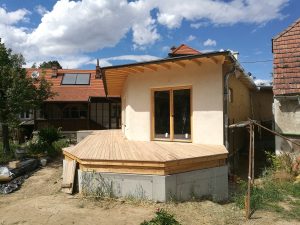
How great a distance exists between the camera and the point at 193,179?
24.0ft

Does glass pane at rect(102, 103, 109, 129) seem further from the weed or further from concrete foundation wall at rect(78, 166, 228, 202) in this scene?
the weed

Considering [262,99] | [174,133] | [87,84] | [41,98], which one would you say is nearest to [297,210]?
[174,133]

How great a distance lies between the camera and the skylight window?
992 inches

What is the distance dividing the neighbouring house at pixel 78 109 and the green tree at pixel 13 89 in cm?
779

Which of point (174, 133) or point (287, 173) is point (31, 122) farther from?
point (287, 173)

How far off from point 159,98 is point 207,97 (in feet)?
5.94

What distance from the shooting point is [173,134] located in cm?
994

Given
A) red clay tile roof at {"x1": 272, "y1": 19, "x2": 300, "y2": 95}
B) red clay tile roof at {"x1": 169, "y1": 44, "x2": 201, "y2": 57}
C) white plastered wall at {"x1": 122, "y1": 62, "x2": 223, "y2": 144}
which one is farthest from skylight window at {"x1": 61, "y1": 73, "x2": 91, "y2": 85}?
red clay tile roof at {"x1": 272, "y1": 19, "x2": 300, "y2": 95}

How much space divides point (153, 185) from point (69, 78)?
20.7 meters

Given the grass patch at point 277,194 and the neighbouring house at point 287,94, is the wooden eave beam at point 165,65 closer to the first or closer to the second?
the neighbouring house at point 287,94

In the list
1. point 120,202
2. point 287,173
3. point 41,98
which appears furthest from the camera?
point 41,98

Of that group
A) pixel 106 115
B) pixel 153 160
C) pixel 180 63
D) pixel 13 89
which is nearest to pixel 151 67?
pixel 180 63

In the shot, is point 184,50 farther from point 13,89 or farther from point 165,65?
point 13,89

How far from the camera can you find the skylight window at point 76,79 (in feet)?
82.6
